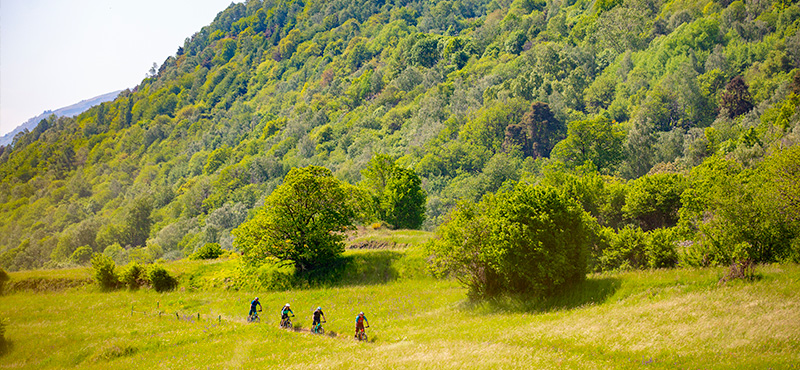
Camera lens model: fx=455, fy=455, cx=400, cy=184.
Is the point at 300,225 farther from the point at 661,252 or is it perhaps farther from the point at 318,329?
the point at 661,252

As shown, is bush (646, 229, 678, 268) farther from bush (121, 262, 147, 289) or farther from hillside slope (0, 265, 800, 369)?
bush (121, 262, 147, 289)

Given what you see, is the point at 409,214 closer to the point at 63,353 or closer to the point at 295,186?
the point at 295,186

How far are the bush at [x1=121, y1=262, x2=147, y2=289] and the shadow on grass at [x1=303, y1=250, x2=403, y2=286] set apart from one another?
1751cm

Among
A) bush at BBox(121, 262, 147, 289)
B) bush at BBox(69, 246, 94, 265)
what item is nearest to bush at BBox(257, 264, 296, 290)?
bush at BBox(121, 262, 147, 289)

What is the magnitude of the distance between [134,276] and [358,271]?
24.2 metres

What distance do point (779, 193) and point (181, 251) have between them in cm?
16045

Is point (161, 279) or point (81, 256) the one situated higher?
point (161, 279)

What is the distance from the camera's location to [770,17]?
5384 inches

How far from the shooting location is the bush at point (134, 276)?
48781 mm

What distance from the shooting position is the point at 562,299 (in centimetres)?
3250

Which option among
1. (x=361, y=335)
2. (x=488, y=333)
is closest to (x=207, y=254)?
(x=361, y=335)

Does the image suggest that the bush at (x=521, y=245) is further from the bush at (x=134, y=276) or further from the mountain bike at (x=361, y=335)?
the bush at (x=134, y=276)

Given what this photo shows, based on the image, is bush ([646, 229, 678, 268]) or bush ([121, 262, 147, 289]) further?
bush ([121, 262, 147, 289])

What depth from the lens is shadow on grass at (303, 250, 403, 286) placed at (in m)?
50.3
